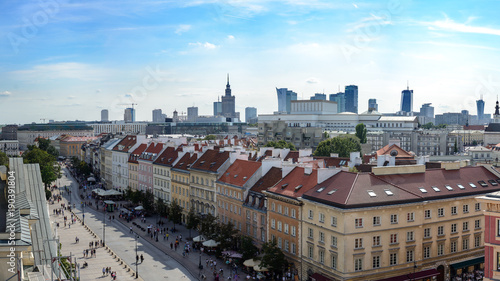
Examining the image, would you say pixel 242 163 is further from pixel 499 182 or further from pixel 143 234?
pixel 499 182

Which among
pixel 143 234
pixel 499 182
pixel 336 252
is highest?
pixel 499 182

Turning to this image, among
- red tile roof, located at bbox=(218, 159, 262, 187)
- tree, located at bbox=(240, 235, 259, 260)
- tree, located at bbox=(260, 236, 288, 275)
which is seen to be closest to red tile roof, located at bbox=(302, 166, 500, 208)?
tree, located at bbox=(260, 236, 288, 275)

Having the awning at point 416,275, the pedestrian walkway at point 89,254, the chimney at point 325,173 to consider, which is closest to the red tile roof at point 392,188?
the chimney at point 325,173

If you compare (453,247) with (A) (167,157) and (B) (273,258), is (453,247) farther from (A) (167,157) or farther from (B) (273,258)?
(A) (167,157)

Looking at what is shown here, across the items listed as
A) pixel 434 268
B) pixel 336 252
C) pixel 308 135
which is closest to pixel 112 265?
pixel 336 252

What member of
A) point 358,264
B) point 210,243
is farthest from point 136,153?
point 358,264
